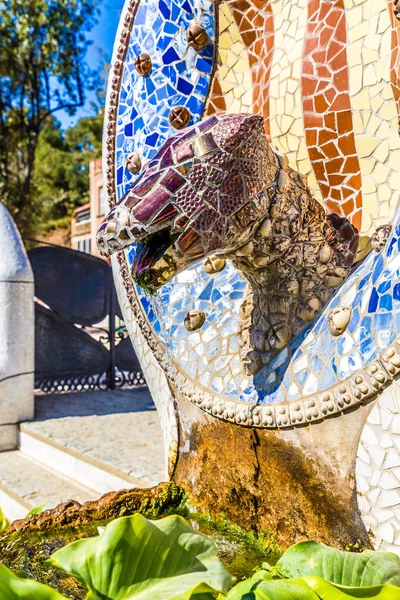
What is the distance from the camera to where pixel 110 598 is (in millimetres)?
794

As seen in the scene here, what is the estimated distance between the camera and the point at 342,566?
88 cm

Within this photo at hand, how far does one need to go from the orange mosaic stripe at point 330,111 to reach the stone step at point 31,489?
187 cm

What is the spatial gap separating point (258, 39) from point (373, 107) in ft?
1.54

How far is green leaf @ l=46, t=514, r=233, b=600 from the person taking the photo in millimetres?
799

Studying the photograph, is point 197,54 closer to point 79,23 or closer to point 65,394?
point 65,394

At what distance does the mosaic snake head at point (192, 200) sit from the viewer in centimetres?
114

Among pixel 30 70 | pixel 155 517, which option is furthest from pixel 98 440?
pixel 30 70

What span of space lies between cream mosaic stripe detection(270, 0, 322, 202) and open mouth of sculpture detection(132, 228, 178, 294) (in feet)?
1.72

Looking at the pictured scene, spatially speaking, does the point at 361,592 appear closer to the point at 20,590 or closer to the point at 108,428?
the point at 20,590

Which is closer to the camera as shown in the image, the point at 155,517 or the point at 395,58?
the point at 395,58

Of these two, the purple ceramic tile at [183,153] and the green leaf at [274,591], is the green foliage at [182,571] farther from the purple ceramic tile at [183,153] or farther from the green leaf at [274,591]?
the purple ceramic tile at [183,153]

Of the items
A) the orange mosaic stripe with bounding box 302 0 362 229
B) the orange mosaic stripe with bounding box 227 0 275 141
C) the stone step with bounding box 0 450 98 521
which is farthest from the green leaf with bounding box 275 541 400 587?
the stone step with bounding box 0 450 98 521

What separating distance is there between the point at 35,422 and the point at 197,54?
274 centimetres

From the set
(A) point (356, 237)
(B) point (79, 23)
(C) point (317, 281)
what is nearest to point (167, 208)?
(C) point (317, 281)
